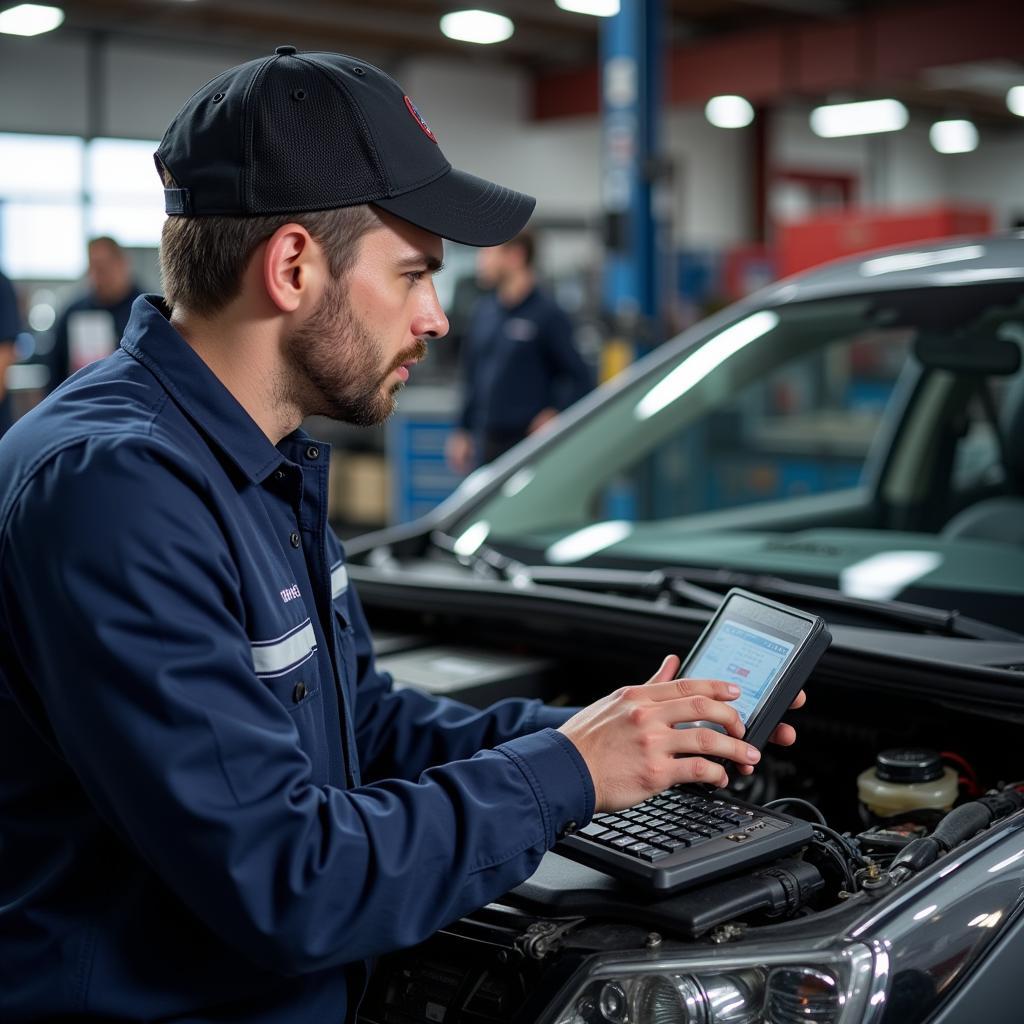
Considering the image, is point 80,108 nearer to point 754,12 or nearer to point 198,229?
point 754,12

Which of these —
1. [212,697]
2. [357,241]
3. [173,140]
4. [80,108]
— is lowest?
[212,697]

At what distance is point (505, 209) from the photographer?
4.64 ft

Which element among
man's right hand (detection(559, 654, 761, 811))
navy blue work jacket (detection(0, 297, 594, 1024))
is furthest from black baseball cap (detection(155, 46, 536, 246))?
man's right hand (detection(559, 654, 761, 811))

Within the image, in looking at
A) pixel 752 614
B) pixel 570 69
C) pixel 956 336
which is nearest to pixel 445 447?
pixel 956 336

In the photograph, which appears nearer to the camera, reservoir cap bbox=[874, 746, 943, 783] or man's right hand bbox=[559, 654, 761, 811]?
man's right hand bbox=[559, 654, 761, 811]

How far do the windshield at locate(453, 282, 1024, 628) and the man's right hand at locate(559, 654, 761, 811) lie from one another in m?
0.68

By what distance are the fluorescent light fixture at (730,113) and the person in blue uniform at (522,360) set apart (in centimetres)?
984

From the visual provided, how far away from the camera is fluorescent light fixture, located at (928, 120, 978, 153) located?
19.4 meters

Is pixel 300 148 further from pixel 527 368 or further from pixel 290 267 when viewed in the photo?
pixel 527 368

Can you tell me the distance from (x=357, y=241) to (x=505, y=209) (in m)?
0.22

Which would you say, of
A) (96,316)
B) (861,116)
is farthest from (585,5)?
(861,116)

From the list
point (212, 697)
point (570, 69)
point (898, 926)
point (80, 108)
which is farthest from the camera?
point (570, 69)

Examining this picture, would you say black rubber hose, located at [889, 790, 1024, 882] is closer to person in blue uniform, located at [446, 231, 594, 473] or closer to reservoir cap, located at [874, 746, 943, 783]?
reservoir cap, located at [874, 746, 943, 783]

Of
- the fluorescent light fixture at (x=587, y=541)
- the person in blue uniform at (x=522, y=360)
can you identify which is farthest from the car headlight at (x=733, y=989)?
the person in blue uniform at (x=522, y=360)
